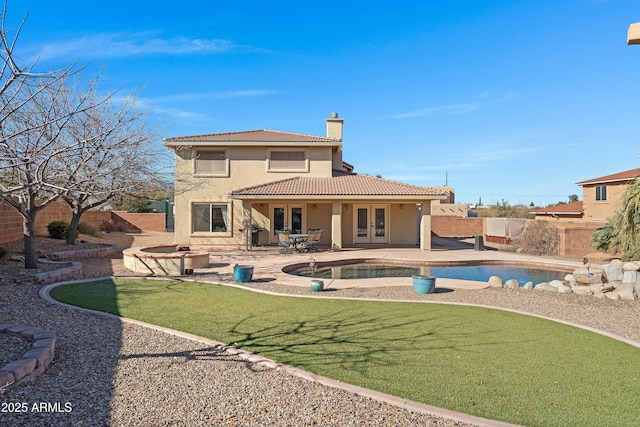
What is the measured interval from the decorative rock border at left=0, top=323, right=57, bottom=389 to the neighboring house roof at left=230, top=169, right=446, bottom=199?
14872 millimetres

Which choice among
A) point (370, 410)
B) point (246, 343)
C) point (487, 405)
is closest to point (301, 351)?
point (246, 343)

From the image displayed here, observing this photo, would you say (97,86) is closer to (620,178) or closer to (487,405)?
(487,405)

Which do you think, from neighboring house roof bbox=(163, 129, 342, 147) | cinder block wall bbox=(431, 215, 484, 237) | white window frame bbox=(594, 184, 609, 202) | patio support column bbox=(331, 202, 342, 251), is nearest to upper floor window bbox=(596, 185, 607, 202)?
white window frame bbox=(594, 184, 609, 202)

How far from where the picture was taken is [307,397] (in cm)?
463

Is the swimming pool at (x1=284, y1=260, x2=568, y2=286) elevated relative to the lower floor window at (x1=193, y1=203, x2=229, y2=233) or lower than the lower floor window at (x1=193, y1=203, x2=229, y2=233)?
lower

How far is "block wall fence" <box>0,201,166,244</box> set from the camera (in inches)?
630

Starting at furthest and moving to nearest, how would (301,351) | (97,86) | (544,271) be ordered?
1. (544,271)
2. (97,86)
3. (301,351)

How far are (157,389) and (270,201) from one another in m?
17.8

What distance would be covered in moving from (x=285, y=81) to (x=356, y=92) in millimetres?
4179

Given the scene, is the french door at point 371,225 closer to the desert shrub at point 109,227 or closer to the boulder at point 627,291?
the boulder at point 627,291

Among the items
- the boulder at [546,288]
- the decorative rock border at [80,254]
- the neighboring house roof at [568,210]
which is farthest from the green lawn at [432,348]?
the neighboring house roof at [568,210]

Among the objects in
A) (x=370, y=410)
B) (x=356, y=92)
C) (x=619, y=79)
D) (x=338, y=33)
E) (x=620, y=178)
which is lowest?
(x=370, y=410)

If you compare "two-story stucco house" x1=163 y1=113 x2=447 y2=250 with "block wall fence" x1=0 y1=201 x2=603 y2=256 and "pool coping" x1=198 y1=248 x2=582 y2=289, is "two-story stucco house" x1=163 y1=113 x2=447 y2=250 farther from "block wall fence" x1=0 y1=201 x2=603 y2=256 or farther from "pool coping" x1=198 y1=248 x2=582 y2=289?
"block wall fence" x1=0 y1=201 x2=603 y2=256

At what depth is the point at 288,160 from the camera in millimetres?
24172
